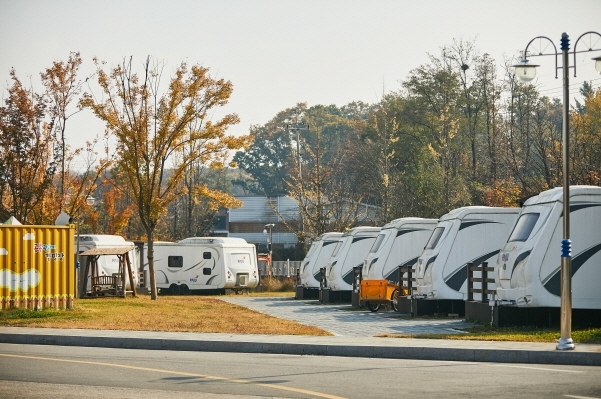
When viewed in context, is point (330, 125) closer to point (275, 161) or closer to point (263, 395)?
point (275, 161)

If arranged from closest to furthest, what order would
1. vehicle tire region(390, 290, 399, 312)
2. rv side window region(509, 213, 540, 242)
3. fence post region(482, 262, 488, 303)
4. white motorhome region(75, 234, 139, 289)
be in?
rv side window region(509, 213, 540, 242), fence post region(482, 262, 488, 303), vehicle tire region(390, 290, 399, 312), white motorhome region(75, 234, 139, 289)

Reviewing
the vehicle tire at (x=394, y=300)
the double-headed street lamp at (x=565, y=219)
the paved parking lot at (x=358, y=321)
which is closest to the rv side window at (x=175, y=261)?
the paved parking lot at (x=358, y=321)

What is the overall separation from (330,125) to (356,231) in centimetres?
7944

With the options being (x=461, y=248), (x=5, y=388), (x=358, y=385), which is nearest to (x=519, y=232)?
(x=461, y=248)

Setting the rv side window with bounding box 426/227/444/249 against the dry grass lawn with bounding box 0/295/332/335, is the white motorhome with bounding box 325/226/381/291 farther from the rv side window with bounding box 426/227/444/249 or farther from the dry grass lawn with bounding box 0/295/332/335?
the rv side window with bounding box 426/227/444/249

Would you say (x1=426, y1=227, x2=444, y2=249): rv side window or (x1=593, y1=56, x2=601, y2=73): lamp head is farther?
(x1=426, y1=227, x2=444, y2=249): rv side window

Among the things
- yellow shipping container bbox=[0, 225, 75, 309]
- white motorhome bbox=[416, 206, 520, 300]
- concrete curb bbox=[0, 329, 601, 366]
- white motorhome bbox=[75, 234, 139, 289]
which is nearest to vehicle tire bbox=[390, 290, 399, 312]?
white motorhome bbox=[416, 206, 520, 300]

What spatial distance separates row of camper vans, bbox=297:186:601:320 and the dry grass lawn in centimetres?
419

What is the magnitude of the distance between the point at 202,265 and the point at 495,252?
2566 centimetres

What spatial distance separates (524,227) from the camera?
72.2 ft

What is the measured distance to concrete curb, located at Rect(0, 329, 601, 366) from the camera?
16.2 m

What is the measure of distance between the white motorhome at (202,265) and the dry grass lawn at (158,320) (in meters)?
17.5

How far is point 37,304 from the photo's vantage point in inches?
1076

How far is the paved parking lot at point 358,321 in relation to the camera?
22.5 metres
